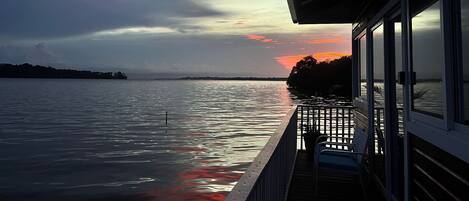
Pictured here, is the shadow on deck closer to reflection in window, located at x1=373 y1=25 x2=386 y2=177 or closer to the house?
the house

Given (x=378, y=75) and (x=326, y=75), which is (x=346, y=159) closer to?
(x=378, y=75)

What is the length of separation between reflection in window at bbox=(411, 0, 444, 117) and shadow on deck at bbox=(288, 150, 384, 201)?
6.03 feet

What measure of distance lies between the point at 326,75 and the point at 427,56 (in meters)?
51.4

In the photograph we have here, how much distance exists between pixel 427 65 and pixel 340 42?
11313 millimetres

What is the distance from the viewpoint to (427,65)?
2389 millimetres

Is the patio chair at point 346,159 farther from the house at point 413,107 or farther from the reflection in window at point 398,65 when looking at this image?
the reflection in window at point 398,65

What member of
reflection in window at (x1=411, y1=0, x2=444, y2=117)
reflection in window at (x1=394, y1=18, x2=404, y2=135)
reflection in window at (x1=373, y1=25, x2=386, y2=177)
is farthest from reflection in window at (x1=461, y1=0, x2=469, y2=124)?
reflection in window at (x1=373, y1=25, x2=386, y2=177)

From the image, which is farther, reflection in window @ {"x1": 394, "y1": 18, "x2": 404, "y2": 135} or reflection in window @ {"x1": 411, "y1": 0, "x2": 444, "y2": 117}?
reflection in window @ {"x1": 394, "y1": 18, "x2": 404, "y2": 135}

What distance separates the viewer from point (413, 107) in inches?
111

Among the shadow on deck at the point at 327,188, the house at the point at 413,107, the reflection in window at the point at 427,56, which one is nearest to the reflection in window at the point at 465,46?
the house at the point at 413,107

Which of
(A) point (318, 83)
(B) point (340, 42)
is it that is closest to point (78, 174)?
(B) point (340, 42)

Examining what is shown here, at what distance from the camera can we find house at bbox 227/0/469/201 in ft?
6.03

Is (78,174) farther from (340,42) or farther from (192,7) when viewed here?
(192,7)

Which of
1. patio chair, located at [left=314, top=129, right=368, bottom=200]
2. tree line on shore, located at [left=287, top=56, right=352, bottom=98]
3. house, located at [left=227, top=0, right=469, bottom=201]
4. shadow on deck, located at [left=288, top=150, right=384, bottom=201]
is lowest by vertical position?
shadow on deck, located at [left=288, top=150, right=384, bottom=201]
